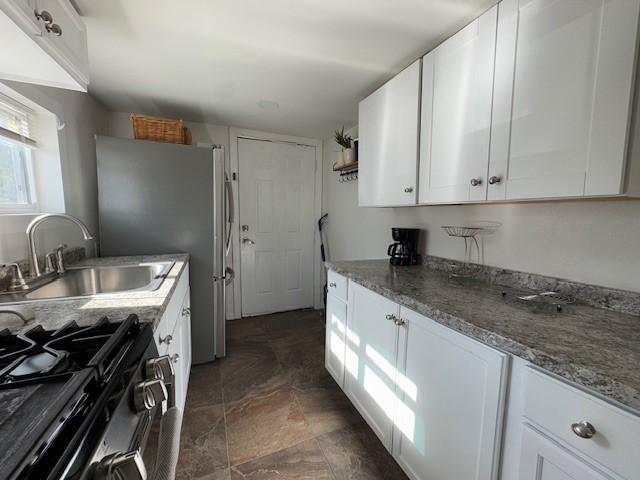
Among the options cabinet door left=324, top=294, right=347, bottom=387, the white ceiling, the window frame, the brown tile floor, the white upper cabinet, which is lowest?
the brown tile floor

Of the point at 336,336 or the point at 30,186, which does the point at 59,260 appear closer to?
the point at 30,186

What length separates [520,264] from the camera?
1.37 meters

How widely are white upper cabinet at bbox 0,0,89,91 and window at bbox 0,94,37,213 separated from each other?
453mm

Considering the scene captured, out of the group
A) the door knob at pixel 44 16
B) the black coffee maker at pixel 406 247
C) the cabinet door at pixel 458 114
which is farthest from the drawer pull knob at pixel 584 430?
the door knob at pixel 44 16

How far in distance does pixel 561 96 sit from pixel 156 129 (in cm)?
236

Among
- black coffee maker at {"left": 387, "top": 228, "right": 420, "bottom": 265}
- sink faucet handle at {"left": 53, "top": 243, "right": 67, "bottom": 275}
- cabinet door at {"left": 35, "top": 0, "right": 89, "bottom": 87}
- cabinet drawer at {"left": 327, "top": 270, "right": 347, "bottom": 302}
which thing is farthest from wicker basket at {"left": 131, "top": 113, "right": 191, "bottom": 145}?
black coffee maker at {"left": 387, "top": 228, "right": 420, "bottom": 265}

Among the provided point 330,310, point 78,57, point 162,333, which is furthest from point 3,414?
point 330,310

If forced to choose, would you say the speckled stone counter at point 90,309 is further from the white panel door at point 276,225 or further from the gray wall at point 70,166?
the white panel door at point 276,225

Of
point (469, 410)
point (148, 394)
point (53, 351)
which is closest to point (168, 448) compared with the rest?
point (148, 394)

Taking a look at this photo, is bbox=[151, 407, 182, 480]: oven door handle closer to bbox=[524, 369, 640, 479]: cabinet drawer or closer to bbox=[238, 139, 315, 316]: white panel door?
bbox=[524, 369, 640, 479]: cabinet drawer

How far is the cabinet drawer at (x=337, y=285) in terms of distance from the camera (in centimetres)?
178

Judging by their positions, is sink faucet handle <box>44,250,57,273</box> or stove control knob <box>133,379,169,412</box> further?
sink faucet handle <box>44,250,57,273</box>

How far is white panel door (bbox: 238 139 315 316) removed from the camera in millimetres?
3129

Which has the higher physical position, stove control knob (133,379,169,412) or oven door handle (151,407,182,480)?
stove control knob (133,379,169,412)
